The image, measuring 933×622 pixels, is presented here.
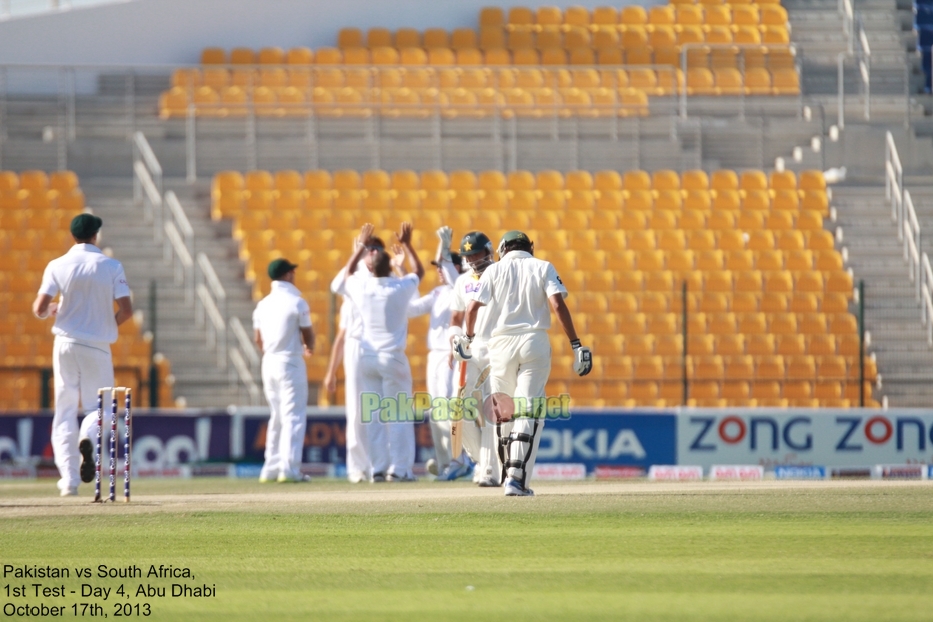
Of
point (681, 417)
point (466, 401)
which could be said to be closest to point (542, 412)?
point (466, 401)

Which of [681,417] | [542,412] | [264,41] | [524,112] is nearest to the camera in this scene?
[542,412]

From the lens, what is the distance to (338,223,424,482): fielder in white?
45.2 feet

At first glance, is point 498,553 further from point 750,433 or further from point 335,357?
point 750,433

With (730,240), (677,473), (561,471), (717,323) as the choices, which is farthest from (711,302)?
(561,471)

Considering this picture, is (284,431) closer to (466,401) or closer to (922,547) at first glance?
(466,401)

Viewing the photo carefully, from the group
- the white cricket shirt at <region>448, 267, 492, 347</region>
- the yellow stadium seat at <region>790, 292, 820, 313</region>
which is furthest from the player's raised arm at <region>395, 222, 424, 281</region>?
the yellow stadium seat at <region>790, 292, 820, 313</region>

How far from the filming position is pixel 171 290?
71.9 feet

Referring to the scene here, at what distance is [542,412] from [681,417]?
6790 mm

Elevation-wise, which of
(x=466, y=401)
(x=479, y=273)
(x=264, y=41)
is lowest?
(x=466, y=401)

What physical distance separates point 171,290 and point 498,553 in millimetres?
15182

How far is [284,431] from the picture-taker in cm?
1398

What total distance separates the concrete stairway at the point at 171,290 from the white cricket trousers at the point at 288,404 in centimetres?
536

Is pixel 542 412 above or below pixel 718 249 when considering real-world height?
below

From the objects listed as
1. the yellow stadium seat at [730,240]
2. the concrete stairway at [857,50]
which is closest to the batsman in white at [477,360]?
the yellow stadium seat at [730,240]
